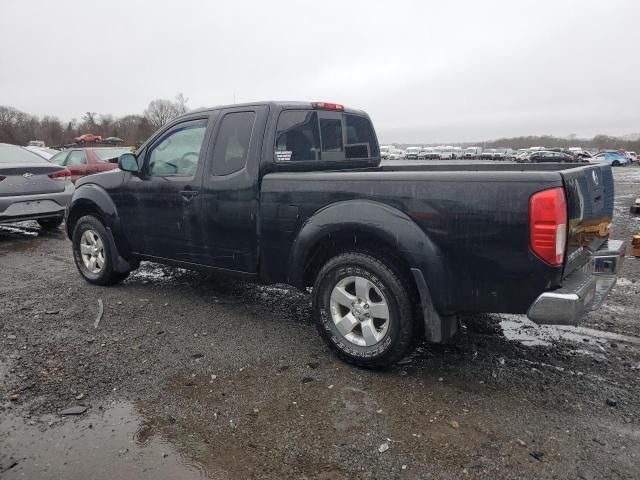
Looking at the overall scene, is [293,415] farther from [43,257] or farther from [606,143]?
[606,143]

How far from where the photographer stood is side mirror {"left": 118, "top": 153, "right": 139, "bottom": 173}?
4.92m

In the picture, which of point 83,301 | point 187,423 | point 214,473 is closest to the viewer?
point 214,473

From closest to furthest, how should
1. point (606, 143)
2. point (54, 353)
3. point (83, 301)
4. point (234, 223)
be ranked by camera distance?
point (54, 353), point (234, 223), point (83, 301), point (606, 143)

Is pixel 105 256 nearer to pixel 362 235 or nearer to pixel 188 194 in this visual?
pixel 188 194

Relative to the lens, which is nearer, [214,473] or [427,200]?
[214,473]

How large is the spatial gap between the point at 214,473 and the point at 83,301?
337 cm

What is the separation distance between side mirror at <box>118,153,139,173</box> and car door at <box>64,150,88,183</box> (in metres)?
8.96

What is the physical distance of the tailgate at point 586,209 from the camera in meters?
2.88

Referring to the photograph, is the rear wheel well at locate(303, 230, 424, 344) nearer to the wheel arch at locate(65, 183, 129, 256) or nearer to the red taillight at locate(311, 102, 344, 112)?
the red taillight at locate(311, 102, 344, 112)

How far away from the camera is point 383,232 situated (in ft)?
10.7

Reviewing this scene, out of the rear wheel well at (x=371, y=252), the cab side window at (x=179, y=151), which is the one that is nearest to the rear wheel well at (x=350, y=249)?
the rear wheel well at (x=371, y=252)

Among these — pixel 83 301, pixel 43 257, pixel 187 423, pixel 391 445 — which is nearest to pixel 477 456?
pixel 391 445

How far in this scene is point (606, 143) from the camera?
105 m

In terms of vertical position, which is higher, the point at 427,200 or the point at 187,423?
the point at 427,200
